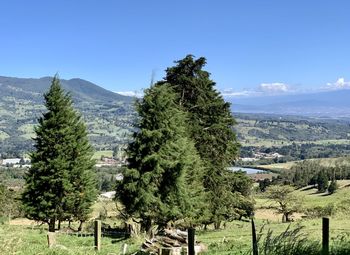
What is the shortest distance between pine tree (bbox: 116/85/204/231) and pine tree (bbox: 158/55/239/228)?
3.31 meters

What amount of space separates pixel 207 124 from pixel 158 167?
6.39 m

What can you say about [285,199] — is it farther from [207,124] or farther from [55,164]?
[55,164]

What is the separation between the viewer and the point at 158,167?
24.1 metres

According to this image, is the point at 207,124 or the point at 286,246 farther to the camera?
the point at 207,124

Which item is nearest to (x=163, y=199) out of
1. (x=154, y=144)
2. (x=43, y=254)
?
(x=154, y=144)

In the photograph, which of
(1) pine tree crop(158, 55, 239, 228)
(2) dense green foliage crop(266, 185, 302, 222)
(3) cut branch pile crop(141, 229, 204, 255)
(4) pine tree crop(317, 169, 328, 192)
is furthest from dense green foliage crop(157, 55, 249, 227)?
(4) pine tree crop(317, 169, 328, 192)

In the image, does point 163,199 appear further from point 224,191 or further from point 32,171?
point 32,171

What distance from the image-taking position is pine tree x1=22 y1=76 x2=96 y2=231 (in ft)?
97.9

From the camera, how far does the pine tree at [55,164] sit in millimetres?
29844

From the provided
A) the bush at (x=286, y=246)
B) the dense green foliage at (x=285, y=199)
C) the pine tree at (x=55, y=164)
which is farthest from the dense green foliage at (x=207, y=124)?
the dense green foliage at (x=285, y=199)

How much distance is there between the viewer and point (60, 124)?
30.3 metres

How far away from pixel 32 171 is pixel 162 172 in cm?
1073

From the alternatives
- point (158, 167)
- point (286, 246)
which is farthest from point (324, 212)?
point (286, 246)

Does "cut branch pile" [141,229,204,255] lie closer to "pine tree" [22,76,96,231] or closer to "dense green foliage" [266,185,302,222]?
"pine tree" [22,76,96,231]
